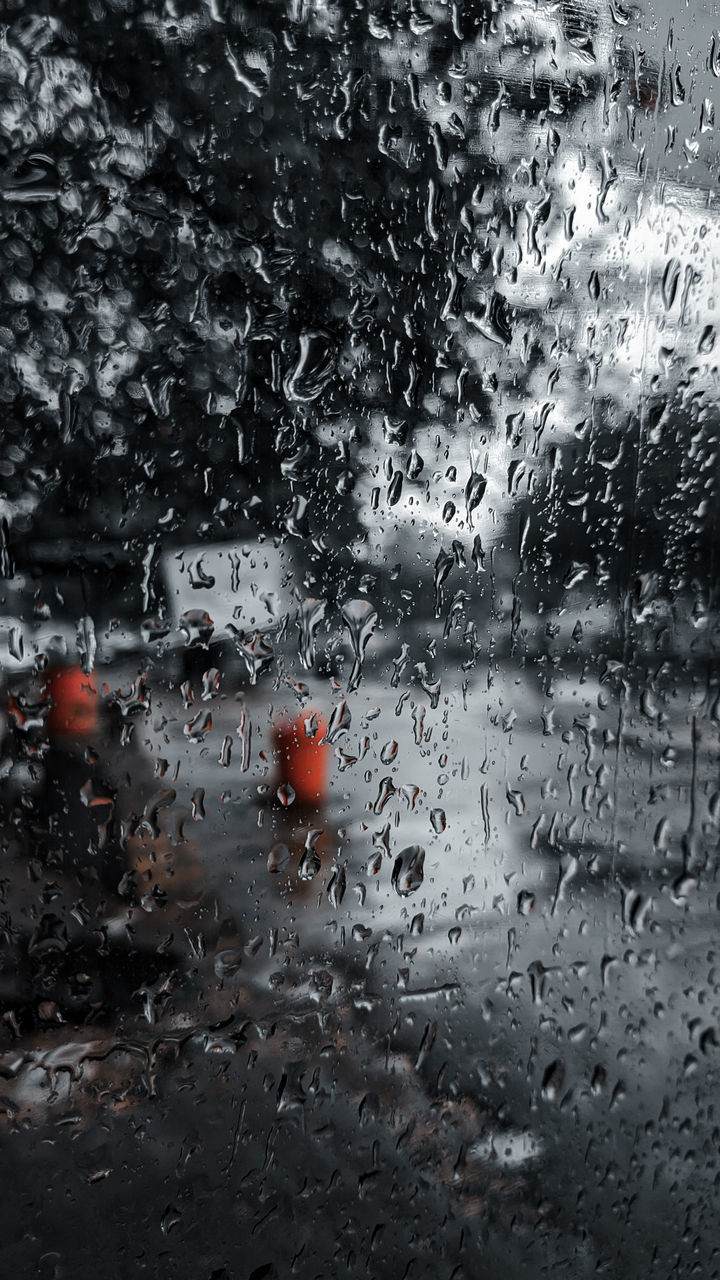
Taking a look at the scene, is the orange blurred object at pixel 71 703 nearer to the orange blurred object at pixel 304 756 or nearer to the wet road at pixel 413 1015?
the wet road at pixel 413 1015

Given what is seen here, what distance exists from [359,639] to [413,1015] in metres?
0.42

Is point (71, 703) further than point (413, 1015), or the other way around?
point (413, 1015)

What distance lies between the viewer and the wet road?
0.77m

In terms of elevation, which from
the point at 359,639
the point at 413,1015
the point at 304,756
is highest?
the point at 359,639

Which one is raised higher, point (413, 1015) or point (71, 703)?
point (71, 703)

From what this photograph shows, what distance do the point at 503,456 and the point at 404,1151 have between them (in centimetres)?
77

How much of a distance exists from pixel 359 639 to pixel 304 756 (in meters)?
0.13

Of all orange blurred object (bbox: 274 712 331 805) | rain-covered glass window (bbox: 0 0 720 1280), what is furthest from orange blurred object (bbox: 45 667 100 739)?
orange blurred object (bbox: 274 712 331 805)

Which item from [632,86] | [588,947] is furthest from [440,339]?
[588,947]

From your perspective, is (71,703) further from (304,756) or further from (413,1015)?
(413,1015)

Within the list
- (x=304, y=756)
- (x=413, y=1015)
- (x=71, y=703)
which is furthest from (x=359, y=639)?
(x=413, y=1015)

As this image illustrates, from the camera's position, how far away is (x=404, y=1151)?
36.4 inches

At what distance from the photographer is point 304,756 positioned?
0.85m

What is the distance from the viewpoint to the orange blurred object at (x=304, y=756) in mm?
840
